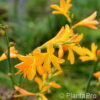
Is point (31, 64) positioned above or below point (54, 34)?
above

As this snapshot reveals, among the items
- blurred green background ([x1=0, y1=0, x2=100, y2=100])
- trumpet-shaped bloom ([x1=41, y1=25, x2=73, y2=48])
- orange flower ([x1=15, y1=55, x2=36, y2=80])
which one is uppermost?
trumpet-shaped bloom ([x1=41, y1=25, x2=73, y2=48])

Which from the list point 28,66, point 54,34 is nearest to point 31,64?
point 28,66

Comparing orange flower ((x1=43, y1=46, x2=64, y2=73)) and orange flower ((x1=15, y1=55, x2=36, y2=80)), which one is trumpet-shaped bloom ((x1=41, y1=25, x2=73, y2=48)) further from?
orange flower ((x1=15, y1=55, x2=36, y2=80))

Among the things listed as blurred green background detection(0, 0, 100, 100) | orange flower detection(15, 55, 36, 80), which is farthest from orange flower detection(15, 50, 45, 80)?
blurred green background detection(0, 0, 100, 100)

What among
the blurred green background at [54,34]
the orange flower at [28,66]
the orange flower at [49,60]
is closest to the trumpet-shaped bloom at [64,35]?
the orange flower at [49,60]

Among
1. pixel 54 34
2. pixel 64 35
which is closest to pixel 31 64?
pixel 64 35

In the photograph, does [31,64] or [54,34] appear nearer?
[31,64]

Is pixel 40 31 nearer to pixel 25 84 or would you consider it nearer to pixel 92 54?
pixel 25 84

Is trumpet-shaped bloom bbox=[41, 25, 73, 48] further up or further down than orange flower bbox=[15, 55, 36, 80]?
further up

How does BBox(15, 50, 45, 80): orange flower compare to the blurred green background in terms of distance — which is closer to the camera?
BBox(15, 50, 45, 80): orange flower

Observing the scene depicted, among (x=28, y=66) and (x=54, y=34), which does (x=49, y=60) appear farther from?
(x=54, y=34)

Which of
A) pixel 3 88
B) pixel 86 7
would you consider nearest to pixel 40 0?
pixel 86 7
